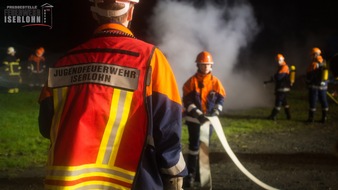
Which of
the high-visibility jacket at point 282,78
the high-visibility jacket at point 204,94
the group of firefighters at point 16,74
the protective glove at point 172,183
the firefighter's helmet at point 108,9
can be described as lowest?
the group of firefighters at point 16,74

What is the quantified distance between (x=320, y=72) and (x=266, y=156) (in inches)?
194

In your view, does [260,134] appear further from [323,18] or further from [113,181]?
[323,18]

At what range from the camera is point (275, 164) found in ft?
25.1

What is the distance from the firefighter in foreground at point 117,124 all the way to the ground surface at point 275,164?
4.12 metres

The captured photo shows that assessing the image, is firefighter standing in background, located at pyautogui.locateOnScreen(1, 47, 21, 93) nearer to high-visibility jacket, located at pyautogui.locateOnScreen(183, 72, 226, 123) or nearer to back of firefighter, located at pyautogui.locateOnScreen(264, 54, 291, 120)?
back of firefighter, located at pyautogui.locateOnScreen(264, 54, 291, 120)

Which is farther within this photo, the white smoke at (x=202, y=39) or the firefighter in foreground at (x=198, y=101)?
the white smoke at (x=202, y=39)

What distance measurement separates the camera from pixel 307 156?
327 inches

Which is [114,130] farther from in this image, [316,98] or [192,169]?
[316,98]

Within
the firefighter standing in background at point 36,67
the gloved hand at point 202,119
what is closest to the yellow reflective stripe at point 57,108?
the gloved hand at point 202,119

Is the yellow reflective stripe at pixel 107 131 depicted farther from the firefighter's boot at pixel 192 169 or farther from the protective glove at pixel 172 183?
the firefighter's boot at pixel 192 169

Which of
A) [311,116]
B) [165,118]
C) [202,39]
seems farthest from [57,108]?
[202,39]

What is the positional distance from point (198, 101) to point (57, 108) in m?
4.38

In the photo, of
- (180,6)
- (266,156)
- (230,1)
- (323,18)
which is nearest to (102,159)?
(266,156)

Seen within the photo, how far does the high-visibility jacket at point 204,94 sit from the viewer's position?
21.3ft
